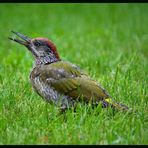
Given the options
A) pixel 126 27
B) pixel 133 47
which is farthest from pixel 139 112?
pixel 126 27

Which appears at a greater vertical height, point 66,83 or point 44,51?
point 44,51

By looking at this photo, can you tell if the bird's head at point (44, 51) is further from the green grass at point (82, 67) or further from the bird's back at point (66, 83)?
the green grass at point (82, 67)

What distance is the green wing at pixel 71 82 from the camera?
6.64 metres

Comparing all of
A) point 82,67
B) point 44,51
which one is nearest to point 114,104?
point 44,51

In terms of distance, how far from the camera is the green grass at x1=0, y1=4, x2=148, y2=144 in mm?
5833

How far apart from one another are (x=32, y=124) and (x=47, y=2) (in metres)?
11.0

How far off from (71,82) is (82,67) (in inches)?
107

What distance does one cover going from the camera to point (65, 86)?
6715mm

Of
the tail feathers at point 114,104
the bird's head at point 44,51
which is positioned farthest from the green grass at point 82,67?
the bird's head at point 44,51

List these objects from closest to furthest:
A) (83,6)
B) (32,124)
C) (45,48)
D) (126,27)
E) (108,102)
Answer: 1. (32,124)
2. (108,102)
3. (45,48)
4. (126,27)
5. (83,6)

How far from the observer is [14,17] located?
14445mm

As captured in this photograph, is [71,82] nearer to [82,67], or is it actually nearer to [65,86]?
[65,86]

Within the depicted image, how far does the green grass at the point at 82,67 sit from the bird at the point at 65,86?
0.43 feet

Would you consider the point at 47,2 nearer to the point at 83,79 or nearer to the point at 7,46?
the point at 7,46
